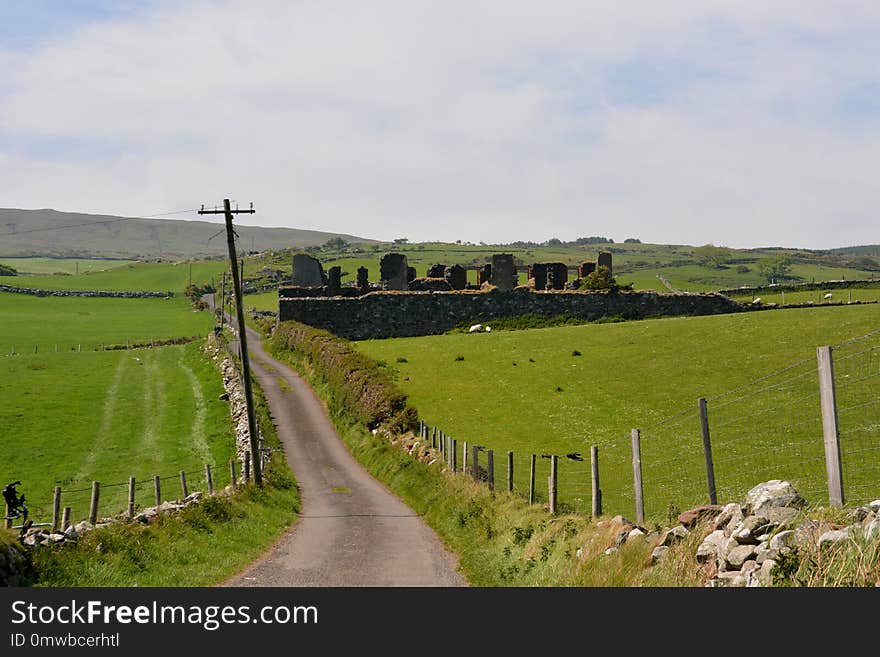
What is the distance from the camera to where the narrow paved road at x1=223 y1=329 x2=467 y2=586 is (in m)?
20.0

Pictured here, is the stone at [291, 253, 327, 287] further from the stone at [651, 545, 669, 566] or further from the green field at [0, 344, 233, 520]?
the stone at [651, 545, 669, 566]

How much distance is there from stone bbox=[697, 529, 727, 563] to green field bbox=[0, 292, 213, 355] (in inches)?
3128

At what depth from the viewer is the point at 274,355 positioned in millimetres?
70562

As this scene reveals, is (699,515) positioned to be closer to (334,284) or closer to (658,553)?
(658,553)

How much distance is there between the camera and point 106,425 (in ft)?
166

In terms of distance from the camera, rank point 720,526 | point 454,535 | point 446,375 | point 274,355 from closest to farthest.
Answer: point 720,526
point 454,535
point 446,375
point 274,355

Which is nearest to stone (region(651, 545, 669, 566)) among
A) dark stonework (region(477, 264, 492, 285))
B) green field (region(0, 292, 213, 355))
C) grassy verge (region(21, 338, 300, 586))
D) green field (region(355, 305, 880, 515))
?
green field (region(355, 305, 880, 515))

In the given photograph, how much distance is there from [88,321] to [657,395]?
285 feet

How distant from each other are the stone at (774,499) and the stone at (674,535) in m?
1.31

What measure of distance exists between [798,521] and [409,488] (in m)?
22.7

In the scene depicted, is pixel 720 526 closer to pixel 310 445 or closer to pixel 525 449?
pixel 525 449

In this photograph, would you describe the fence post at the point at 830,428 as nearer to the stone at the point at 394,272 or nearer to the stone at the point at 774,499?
the stone at the point at 774,499

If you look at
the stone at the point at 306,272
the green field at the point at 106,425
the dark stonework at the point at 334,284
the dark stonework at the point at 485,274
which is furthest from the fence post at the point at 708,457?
the stone at the point at 306,272
